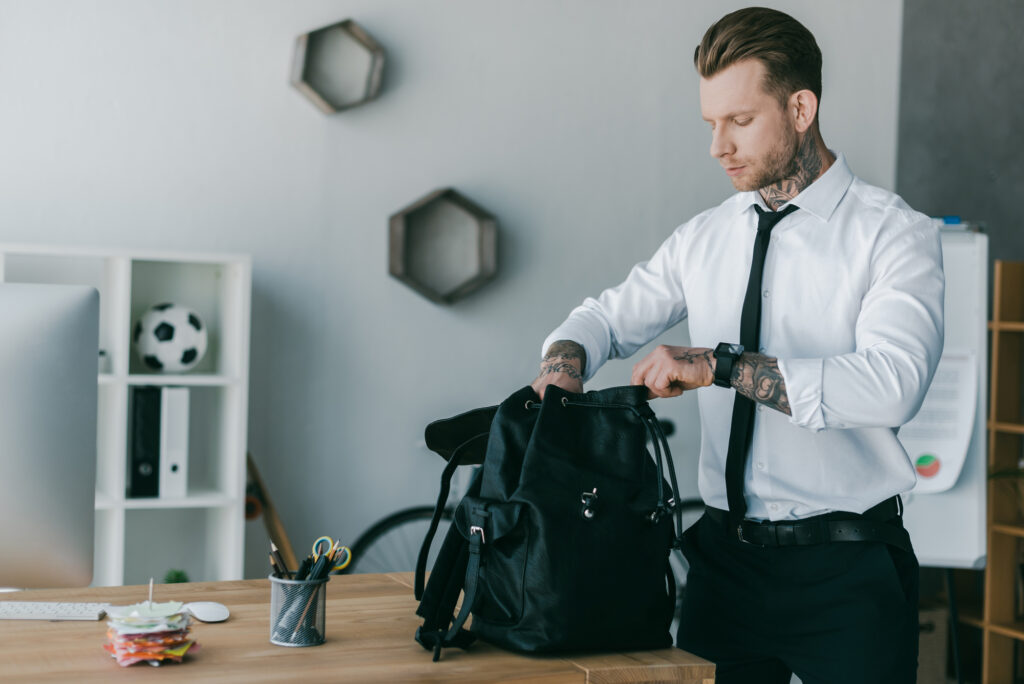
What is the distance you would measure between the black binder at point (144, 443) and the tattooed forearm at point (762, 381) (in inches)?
80.0

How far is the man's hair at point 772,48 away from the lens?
5.40 ft

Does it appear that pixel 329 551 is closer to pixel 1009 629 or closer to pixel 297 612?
pixel 297 612

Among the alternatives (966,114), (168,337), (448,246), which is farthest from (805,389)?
(966,114)

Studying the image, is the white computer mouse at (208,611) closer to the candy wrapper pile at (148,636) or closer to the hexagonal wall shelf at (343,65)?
the candy wrapper pile at (148,636)

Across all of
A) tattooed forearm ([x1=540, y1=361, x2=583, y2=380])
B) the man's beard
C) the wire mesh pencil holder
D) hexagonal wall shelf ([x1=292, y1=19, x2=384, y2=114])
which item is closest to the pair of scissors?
the wire mesh pencil holder

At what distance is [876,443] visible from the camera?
1.65 meters

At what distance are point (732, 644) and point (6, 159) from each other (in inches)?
105

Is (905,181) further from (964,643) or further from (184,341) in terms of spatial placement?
(184,341)

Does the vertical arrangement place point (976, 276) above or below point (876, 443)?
above

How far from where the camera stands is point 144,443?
299 centimetres

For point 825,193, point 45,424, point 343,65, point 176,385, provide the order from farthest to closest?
1. point 343,65
2. point 176,385
3. point 825,193
4. point 45,424

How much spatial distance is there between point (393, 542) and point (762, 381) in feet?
7.76

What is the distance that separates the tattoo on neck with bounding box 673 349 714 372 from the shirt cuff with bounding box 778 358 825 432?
0.11 metres

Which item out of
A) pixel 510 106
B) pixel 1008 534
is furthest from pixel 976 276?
pixel 510 106
